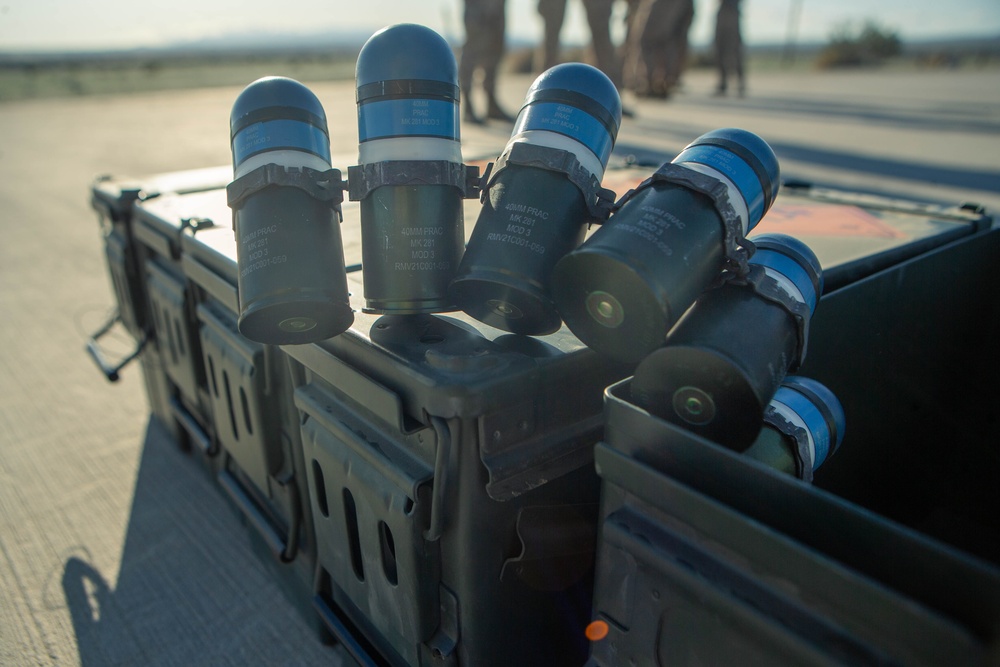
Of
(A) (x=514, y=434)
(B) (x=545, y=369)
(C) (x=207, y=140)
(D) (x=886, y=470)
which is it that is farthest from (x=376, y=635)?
(C) (x=207, y=140)

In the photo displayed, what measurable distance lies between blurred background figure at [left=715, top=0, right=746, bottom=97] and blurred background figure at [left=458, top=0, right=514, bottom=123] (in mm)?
6160

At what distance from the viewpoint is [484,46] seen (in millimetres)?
8031

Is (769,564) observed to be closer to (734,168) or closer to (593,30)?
(734,168)

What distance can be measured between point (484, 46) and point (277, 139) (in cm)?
738

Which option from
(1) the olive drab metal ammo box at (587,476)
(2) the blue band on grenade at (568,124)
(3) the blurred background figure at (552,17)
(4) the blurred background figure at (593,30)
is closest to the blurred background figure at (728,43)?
(4) the blurred background figure at (593,30)

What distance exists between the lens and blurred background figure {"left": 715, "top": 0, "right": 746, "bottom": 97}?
40.1ft

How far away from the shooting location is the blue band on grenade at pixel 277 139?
1.32 m

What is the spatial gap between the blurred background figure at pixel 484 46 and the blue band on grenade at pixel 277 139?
22.2 feet

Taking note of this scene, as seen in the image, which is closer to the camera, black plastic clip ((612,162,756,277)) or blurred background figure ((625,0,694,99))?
black plastic clip ((612,162,756,277))

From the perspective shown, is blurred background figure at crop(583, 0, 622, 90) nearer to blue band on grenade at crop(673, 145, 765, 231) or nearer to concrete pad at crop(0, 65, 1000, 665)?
concrete pad at crop(0, 65, 1000, 665)

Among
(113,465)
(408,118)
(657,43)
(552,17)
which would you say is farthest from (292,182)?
(657,43)

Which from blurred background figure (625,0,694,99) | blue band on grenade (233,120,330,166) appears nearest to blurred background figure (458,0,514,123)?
blurred background figure (625,0,694,99)

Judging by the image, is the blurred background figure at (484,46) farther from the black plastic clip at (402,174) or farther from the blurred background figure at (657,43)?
the black plastic clip at (402,174)

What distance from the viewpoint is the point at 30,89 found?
21.6m
